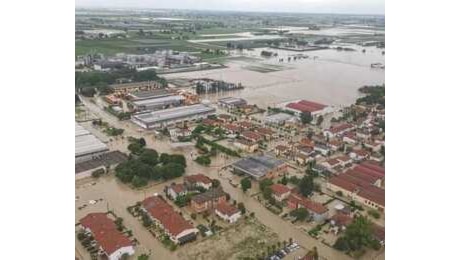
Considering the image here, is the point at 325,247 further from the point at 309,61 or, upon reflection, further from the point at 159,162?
the point at 309,61

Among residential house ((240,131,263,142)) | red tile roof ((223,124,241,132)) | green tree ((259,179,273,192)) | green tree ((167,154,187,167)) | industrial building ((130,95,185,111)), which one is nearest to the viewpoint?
green tree ((259,179,273,192))

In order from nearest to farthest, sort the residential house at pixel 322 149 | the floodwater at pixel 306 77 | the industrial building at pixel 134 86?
1. the residential house at pixel 322 149
2. the floodwater at pixel 306 77
3. the industrial building at pixel 134 86

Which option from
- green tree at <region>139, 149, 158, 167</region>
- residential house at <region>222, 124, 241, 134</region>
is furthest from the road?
residential house at <region>222, 124, 241, 134</region>

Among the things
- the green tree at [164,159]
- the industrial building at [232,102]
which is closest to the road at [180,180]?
the green tree at [164,159]

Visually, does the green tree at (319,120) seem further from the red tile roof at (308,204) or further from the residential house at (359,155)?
the red tile roof at (308,204)

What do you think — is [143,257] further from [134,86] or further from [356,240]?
[134,86]

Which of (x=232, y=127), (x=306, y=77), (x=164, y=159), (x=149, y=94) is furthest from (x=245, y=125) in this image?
(x=306, y=77)

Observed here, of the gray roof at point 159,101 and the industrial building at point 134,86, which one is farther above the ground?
the industrial building at point 134,86

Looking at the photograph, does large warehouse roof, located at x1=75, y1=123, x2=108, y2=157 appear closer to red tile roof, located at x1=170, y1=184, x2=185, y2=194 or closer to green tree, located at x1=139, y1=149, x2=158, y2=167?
green tree, located at x1=139, y1=149, x2=158, y2=167
